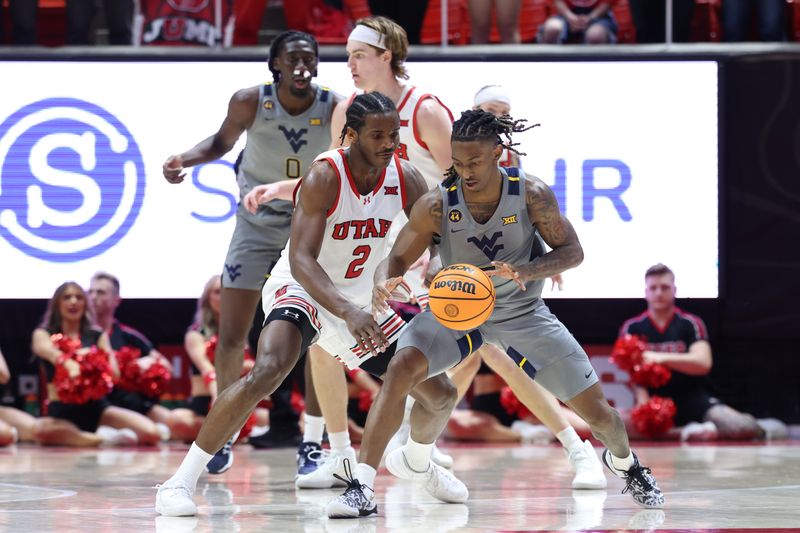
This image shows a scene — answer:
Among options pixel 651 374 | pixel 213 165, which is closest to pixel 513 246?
pixel 651 374

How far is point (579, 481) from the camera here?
616cm

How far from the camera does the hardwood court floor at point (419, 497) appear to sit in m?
4.86

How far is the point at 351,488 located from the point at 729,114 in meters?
5.69

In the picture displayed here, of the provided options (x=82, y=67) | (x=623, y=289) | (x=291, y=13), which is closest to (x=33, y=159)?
(x=82, y=67)

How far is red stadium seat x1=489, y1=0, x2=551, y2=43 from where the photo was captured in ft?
33.4

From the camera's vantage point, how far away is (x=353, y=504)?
4.98m

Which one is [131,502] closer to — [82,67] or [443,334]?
[443,334]

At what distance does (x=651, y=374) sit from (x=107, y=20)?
475 centimetres

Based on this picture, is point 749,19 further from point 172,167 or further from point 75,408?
point 75,408

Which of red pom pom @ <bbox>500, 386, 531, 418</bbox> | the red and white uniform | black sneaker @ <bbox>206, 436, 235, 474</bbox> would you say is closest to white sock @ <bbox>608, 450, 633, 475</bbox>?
the red and white uniform

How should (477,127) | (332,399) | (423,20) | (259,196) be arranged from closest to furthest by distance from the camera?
(477,127), (259,196), (332,399), (423,20)

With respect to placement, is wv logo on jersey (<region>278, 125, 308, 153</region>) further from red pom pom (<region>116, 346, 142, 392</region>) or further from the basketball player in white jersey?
red pom pom (<region>116, 346, 142, 392</region>)

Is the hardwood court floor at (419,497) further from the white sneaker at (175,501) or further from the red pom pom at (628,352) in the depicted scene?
the red pom pom at (628,352)

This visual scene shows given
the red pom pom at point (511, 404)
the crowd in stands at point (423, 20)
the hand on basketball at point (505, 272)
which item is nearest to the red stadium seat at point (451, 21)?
the crowd in stands at point (423, 20)
